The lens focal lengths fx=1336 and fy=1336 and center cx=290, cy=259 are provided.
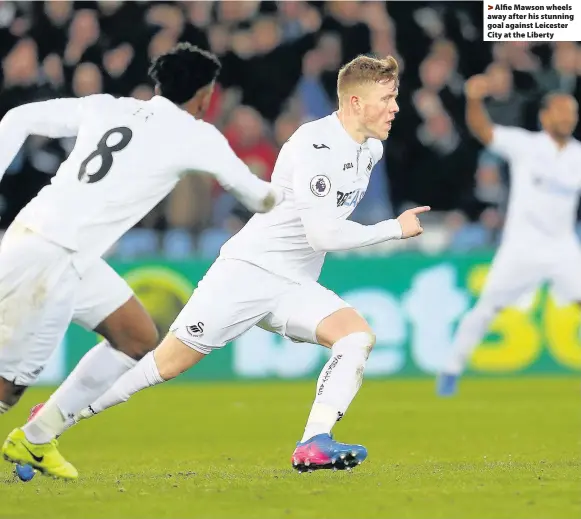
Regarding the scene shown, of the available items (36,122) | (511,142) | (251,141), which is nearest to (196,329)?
(36,122)

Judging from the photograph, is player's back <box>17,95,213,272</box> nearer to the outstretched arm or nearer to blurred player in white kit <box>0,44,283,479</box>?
blurred player in white kit <box>0,44,283,479</box>

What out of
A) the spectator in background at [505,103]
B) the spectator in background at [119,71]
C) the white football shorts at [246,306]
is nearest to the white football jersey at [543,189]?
the spectator in background at [505,103]

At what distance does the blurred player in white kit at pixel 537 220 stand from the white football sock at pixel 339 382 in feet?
19.4

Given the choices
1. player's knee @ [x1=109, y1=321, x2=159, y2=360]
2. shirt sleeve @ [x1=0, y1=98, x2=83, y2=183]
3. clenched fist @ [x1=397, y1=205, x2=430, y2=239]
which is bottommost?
player's knee @ [x1=109, y1=321, x2=159, y2=360]

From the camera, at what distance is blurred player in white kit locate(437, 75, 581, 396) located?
1271cm

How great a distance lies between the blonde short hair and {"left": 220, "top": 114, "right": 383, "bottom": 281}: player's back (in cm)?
23

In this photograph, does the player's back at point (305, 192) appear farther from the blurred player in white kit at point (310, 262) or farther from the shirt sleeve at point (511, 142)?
the shirt sleeve at point (511, 142)

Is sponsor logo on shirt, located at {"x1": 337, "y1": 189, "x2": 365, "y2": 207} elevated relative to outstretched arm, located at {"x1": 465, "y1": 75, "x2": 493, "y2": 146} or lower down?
elevated

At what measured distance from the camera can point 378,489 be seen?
21.0 ft

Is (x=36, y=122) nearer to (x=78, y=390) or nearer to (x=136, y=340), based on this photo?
(x=136, y=340)

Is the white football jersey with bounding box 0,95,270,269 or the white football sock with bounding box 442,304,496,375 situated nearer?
the white football jersey with bounding box 0,95,270,269

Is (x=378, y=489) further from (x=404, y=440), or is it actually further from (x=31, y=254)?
(x=404, y=440)

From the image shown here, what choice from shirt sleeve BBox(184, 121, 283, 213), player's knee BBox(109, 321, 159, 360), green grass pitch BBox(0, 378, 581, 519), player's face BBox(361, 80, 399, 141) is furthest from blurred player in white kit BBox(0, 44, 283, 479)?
player's face BBox(361, 80, 399, 141)

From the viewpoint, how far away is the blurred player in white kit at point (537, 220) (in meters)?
12.7
